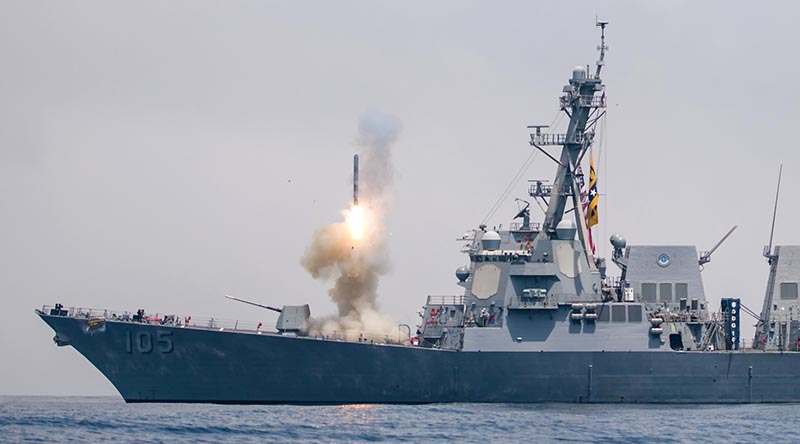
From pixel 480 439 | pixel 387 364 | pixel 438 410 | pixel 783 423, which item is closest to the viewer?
pixel 480 439

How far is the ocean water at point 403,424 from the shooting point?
122 ft

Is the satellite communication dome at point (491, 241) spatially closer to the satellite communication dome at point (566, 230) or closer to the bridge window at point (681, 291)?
the satellite communication dome at point (566, 230)

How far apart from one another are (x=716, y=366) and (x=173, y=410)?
18393 mm

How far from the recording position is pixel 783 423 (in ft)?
140

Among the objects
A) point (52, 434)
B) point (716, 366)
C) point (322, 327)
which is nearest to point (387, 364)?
point (322, 327)

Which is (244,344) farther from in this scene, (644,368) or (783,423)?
(783,423)

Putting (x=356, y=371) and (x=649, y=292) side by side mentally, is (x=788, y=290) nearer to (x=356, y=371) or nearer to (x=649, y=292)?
(x=649, y=292)

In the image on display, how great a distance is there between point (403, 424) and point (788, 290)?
1814 cm

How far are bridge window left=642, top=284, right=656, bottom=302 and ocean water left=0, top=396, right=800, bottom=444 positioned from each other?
4051 millimetres

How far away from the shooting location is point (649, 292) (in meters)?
50.9

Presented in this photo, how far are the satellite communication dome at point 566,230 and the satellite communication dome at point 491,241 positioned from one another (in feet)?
6.89

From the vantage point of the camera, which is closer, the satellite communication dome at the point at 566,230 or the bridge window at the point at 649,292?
the satellite communication dome at the point at 566,230

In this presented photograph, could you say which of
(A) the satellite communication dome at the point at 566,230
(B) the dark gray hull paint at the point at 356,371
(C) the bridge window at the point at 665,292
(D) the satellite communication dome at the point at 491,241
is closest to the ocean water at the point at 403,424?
(B) the dark gray hull paint at the point at 356,371

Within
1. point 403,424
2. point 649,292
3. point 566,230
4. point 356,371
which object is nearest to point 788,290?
point 649,292
